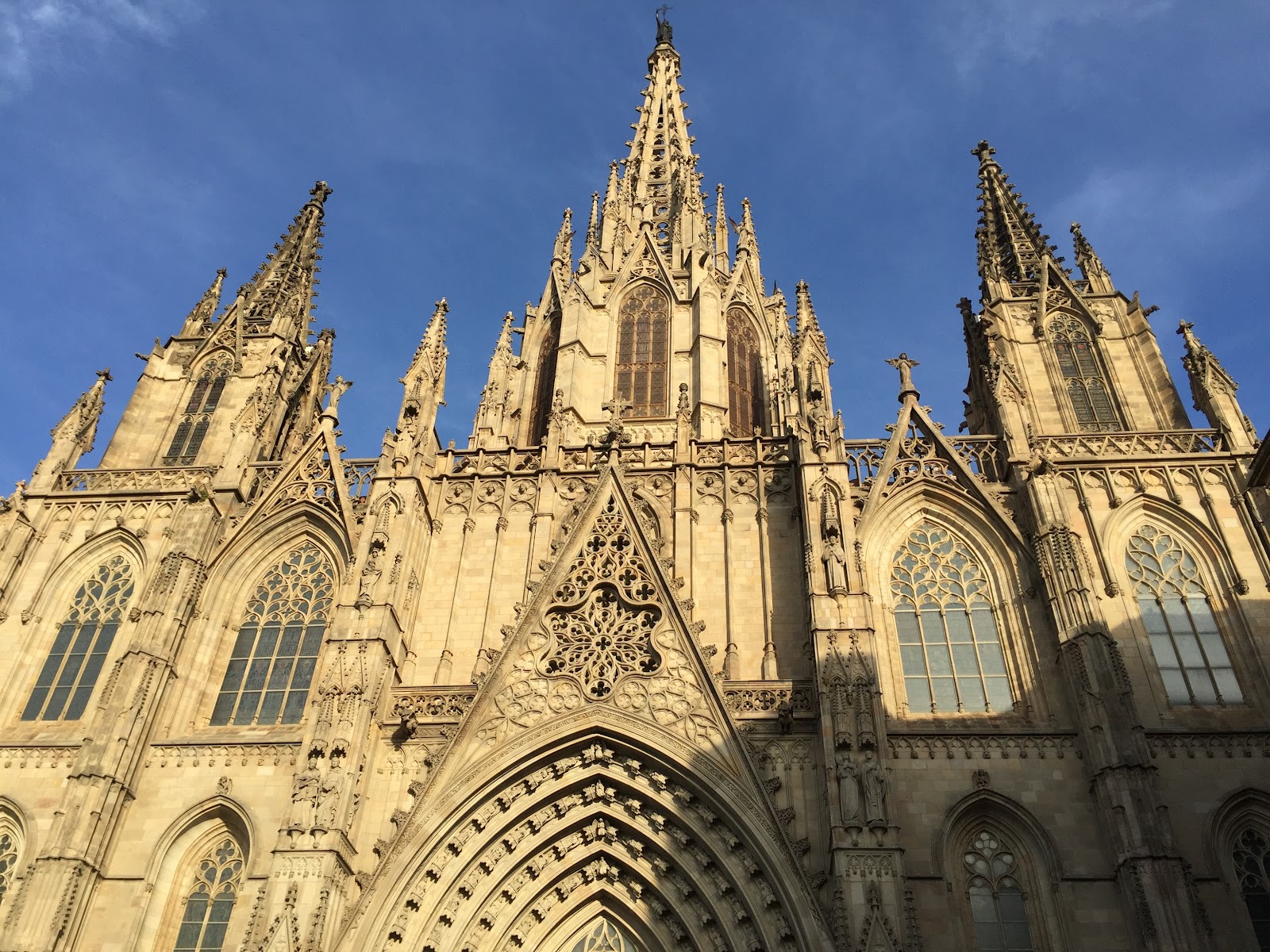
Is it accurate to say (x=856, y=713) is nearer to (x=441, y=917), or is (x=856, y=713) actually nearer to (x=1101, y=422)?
(x=441, y=917)

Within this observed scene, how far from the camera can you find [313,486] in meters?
22.5

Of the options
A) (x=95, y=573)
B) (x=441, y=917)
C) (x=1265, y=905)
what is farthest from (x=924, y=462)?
(x=95, y=573)

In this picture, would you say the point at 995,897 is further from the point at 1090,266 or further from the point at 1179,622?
the point at 1090,266

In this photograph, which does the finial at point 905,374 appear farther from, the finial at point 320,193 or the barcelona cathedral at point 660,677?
the finial at point 320,193

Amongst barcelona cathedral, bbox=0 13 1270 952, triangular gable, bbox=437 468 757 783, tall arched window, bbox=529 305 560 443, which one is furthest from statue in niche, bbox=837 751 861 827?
tall arched window, bbox=529 305 560 443

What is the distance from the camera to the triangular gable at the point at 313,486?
71.9ft

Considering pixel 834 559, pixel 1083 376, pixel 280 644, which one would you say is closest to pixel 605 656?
pixel 834 559

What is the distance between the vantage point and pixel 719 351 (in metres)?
27.0

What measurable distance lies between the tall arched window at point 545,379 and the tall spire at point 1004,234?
1198 centimetres

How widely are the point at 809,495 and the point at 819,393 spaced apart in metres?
2.77

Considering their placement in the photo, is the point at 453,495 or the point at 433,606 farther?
the point at 453,495

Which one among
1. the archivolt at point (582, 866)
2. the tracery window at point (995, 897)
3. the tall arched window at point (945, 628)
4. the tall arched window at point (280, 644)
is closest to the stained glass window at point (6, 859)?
the tall arched window at point (280, 644)

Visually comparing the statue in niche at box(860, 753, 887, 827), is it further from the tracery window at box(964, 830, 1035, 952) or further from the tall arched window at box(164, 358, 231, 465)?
the tall arched window at box(164, 358, 231, 465)

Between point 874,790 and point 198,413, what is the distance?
63.8ft
